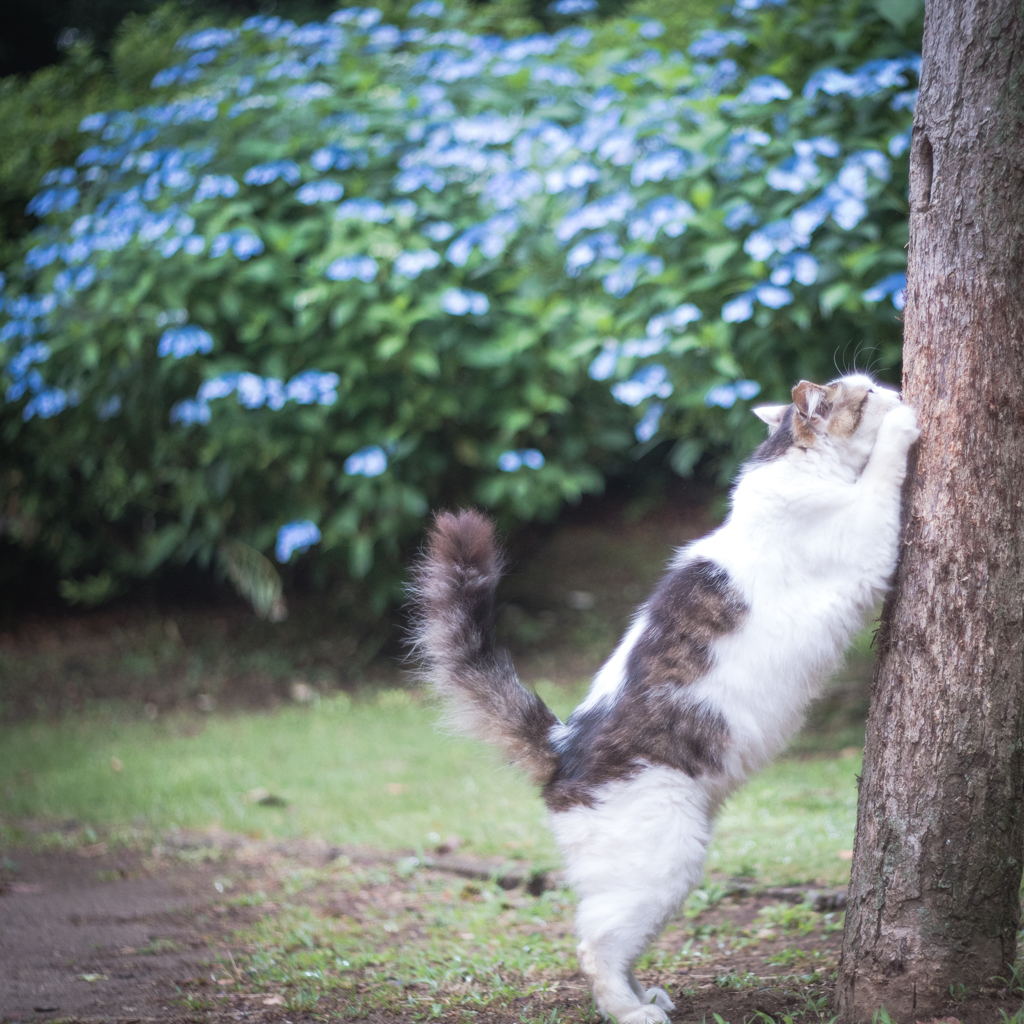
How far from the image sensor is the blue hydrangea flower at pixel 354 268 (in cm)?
593

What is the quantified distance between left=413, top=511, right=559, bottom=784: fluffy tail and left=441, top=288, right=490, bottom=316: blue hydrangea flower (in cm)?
307

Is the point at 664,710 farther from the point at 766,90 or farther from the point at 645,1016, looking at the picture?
the point at 766,90

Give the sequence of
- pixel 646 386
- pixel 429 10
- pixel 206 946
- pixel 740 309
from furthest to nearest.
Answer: pixel 429 10 < pixel 646 386 < pixel 740 309 < pixel 206 946

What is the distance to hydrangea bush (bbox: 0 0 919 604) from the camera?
206 inches

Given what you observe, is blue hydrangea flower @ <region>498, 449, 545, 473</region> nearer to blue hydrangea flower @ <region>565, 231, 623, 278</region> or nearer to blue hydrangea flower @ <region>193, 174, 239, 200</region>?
blue hydrangea flower @ <region>565, 231, 623, 278</region>

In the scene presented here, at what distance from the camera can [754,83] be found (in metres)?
5.29

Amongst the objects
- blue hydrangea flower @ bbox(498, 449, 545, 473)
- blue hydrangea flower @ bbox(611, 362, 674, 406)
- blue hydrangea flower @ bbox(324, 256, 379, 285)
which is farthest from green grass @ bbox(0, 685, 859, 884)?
blue hydrangea flower @ bbox(324, 256, 379, 285)

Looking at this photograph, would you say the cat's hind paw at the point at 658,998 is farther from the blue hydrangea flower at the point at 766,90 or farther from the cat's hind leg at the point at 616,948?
the blue hydrangea flower at the point at 766,90

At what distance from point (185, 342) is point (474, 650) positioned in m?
→ 3.80

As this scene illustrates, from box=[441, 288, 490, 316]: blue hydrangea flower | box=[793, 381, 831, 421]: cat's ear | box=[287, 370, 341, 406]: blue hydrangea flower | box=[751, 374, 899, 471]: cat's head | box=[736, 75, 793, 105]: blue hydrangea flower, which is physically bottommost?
box=[287, 370, 341, 406]: blue hydrangea flower

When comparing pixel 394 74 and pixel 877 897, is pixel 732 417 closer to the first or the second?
pixel 877 897

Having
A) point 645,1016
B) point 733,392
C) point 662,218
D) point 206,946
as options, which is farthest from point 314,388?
point 645,1016

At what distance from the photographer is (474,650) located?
305cm

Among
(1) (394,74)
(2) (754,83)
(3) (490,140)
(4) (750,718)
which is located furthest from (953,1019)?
(1) (394,74)
